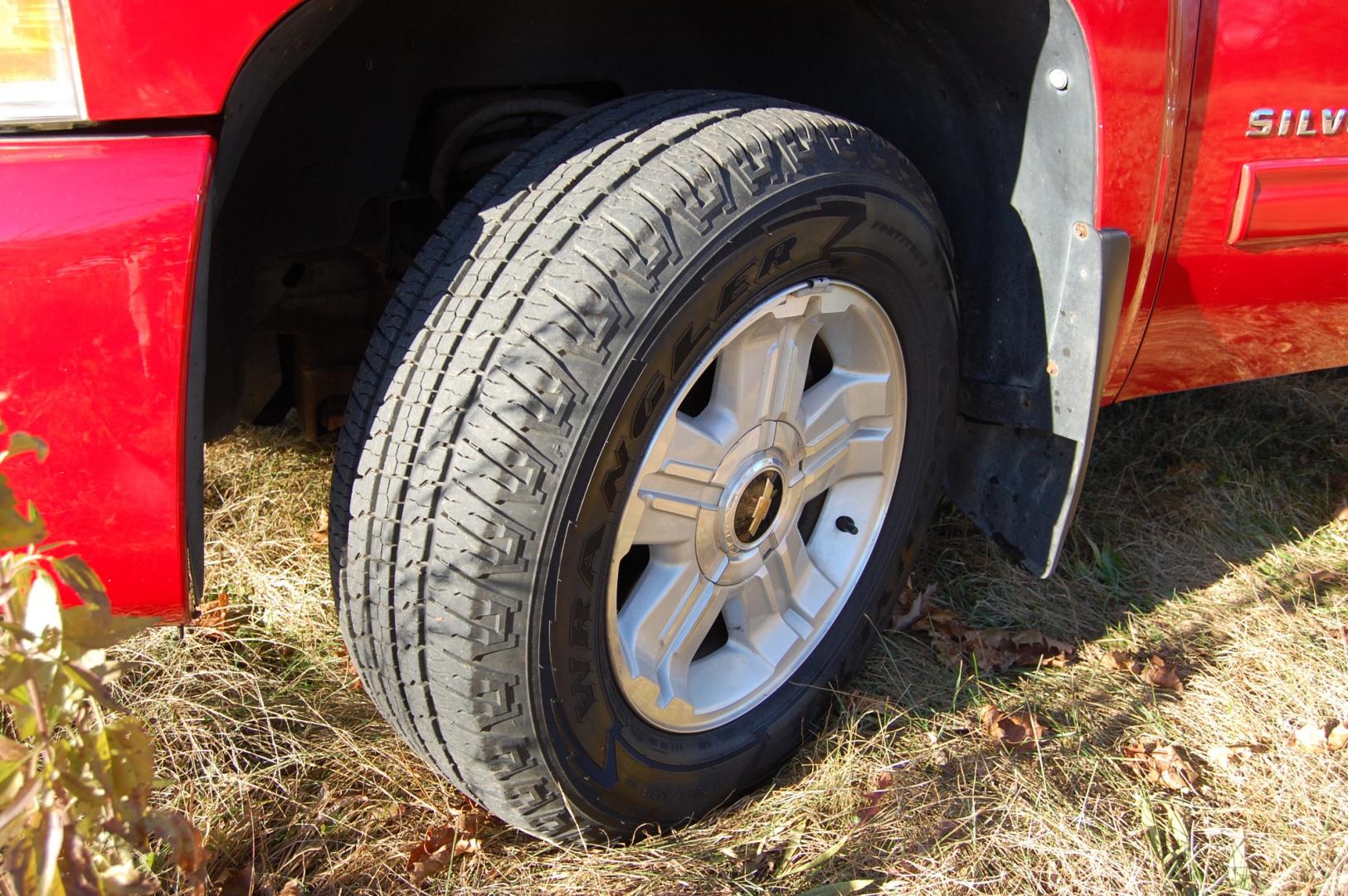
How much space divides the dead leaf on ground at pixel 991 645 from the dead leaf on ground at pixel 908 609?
0.7 inches

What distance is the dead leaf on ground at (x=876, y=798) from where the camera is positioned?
1.96 meters

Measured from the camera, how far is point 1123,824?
1986 millimetres

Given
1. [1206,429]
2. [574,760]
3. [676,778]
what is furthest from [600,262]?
[1206,429]

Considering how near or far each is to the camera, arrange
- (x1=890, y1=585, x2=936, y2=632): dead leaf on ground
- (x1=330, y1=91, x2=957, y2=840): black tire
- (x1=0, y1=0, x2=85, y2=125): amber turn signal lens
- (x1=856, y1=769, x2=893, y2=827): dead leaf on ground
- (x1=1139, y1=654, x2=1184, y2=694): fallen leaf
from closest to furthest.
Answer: (x1=0, y1=0, x2=85, y2=125): amber turn signal lens < (x1=330, y1=91, x2=957, y2=840): black tire < (x1=856, y1=769, x2=893, y2=827): dead leaf on ground < (x1=1139, y1=654, x2=1184, y2=694): fallen leaf < (x1=890, y1=585, x2=936, y2=632): dead leaf on ground

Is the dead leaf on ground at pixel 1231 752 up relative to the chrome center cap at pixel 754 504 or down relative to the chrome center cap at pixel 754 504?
down

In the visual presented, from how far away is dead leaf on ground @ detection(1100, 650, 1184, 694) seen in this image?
241cm

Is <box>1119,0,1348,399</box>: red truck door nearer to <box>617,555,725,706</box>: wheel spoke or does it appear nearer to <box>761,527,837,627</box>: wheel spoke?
<box>761,527,837,627</box>: wheel spoke

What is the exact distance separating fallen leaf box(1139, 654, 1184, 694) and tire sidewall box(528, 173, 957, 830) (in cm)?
68

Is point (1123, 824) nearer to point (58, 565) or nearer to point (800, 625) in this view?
point (800, 625)

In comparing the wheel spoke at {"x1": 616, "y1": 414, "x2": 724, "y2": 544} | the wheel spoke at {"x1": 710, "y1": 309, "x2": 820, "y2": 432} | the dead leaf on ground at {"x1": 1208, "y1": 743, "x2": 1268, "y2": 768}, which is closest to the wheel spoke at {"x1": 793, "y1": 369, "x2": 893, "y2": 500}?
the wheel spoke at {"x1": 710, "y1": 309, "x2": 820, "y2": 432}

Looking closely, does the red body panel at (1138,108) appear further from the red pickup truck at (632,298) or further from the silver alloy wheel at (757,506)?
the silver alloy wheel at (757,506)

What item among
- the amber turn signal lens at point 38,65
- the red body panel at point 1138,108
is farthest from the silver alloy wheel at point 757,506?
the amber turn signal lens at point 38,65

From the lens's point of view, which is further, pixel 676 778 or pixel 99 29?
pixel 676 778

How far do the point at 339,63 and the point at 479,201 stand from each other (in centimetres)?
39
